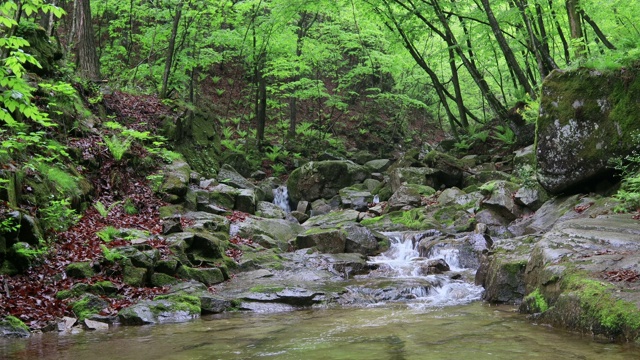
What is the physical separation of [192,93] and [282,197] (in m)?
5.89

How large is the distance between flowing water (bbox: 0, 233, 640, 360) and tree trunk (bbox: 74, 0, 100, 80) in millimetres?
10744

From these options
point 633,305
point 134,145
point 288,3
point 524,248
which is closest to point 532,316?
point 633,305

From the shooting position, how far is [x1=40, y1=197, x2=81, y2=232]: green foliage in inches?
315

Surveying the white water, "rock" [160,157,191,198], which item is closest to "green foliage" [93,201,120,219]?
"rock" [160,157,191,198]

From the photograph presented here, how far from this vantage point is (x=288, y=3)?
17.4m

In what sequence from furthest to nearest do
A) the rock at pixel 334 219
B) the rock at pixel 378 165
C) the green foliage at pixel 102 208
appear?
the rock at pixel 378 165 < the rock at pixel 334 219 < the green foliage at pixel 102 208

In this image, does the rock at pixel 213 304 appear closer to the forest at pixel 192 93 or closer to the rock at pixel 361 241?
the forest at pixel 192 93

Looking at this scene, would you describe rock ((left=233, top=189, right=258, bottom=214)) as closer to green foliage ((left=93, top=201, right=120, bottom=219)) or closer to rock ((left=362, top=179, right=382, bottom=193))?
green foliage ((left=93, top=201, right=120, bottom=219))

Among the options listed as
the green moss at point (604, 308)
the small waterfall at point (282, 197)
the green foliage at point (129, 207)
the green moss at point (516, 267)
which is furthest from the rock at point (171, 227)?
the small waterfall at point (282, 197)

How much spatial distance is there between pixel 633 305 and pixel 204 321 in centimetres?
495

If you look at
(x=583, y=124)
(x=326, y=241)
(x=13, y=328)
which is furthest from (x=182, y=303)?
(x=583, y=124)

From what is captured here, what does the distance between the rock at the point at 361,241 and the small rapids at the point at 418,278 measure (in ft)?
1.03

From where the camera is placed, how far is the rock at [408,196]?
630 inches

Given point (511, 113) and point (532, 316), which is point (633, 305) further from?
point (511, 113)
